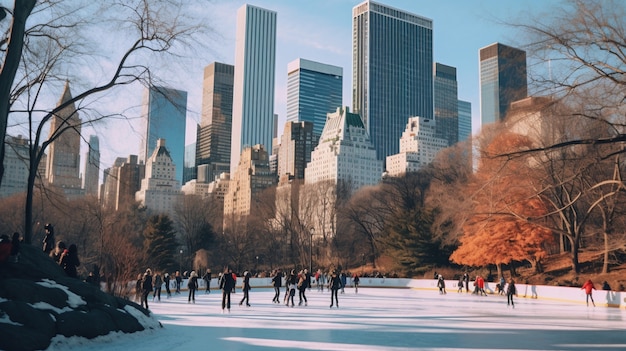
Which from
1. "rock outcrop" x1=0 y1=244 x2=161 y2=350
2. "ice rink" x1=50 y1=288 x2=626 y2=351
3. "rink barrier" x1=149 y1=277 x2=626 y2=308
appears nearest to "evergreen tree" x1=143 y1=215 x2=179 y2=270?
"rink barrier" x1=149 y1=277 x2=626 y2=308

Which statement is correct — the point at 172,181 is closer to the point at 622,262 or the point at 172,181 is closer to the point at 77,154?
the point at 622,262

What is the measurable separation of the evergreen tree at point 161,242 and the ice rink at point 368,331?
3616 centimetres

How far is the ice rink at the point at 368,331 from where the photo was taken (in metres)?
11.5

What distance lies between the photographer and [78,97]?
16.1 metres

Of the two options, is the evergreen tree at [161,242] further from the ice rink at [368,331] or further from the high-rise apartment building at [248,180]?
the high-rise apartment building at [248,180]

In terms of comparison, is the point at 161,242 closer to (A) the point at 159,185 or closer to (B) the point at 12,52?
(B) the point at 12,52

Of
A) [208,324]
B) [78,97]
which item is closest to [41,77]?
[78,97]

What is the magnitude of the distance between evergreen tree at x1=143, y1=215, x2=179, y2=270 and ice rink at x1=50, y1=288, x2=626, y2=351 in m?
36.2

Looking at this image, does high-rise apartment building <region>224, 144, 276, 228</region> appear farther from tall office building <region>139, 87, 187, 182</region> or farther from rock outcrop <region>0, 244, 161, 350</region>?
rock outcrop <region>0, 244, 161, 350</region>

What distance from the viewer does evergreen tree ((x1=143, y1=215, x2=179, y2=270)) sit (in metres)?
55.4

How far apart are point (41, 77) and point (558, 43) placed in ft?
48.1

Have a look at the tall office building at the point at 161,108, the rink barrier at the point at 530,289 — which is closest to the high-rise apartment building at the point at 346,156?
the rink barrier at the point at 530,289

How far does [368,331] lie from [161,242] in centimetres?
4548

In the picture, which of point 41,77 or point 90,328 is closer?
point 90,328
